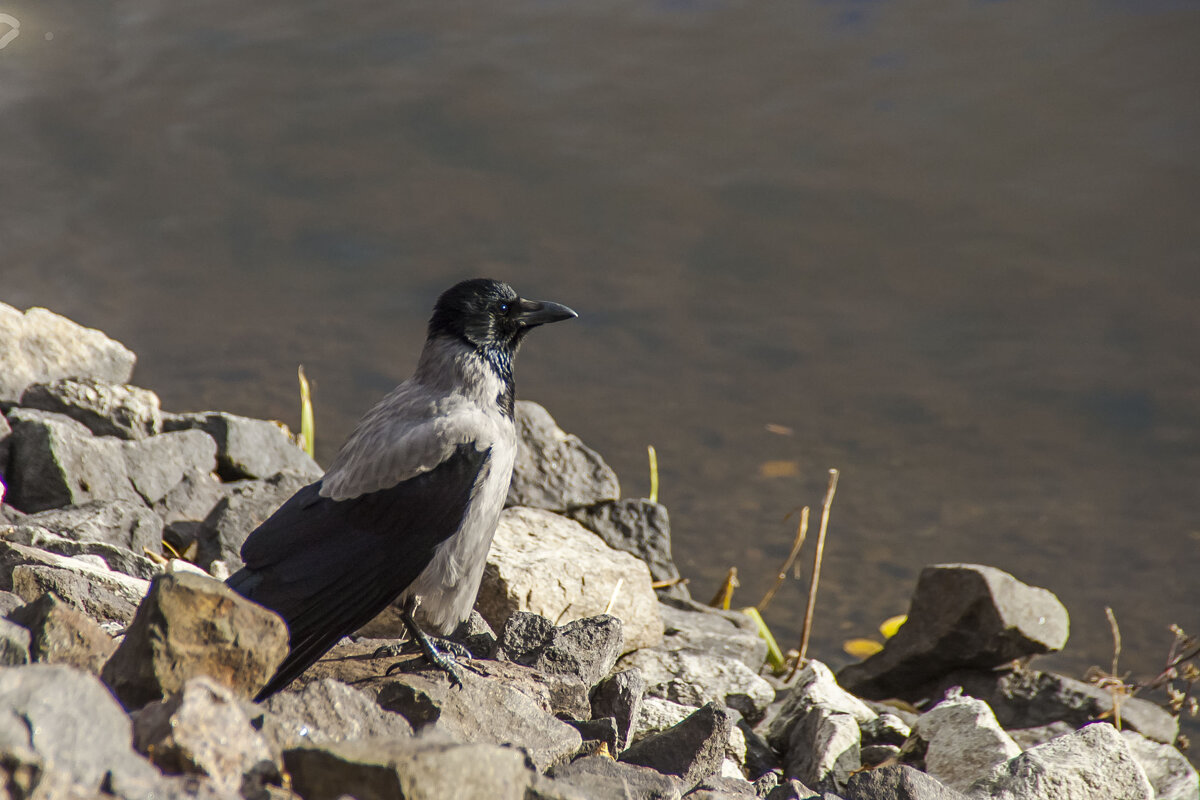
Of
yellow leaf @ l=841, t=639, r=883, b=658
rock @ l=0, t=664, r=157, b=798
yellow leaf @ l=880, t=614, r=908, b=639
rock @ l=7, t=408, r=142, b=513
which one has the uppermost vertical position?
rock @ l=0, t=664, r=157, b=798

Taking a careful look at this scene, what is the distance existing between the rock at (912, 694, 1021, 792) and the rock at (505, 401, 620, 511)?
1441mm

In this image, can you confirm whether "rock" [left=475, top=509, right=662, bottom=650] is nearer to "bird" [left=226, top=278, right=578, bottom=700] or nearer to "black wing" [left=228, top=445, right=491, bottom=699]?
"bird" [left=226, top=278, right=578, bottom=700]

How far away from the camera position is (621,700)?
2330mm

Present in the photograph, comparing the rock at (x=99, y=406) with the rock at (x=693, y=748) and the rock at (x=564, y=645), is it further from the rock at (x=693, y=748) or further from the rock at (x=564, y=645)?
the rock at (x=693, y=748)

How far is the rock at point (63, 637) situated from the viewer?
5.71ft

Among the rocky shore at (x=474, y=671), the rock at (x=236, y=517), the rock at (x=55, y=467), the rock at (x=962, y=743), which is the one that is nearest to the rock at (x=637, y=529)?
the rocky shore at (x=474, y=671)

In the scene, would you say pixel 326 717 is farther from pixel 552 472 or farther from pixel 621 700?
pixel 552 472

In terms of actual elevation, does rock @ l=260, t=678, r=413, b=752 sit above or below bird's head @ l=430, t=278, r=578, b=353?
below

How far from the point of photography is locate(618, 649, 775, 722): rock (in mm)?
2980

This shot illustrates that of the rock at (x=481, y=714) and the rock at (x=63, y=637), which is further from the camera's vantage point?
the rock at (x=481, y=714)

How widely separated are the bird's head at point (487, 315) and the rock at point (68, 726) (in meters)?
1.63

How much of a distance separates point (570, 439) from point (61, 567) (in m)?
1.84

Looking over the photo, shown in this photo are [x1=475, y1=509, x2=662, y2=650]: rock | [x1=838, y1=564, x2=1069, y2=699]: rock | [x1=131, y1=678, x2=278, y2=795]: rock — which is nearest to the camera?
[x1=131, y1=678, x2=278, y2=795]: rock

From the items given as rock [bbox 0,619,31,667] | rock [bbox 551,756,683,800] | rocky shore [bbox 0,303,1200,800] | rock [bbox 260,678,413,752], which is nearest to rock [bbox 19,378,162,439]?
rocky shore [bbox 0,303,1200,800]
